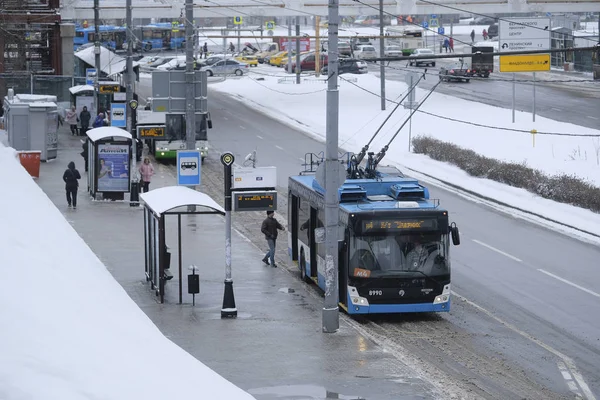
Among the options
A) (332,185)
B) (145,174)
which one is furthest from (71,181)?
(332,185)

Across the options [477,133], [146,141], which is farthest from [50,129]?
[477,133]

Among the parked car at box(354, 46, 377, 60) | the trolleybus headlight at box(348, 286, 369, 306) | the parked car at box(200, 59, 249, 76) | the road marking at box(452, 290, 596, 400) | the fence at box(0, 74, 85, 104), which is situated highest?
Answer: the parked car at box(354, 46, 377, 60)

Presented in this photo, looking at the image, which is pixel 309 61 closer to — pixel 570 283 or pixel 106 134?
pixel 106 134

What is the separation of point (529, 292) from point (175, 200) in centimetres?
785

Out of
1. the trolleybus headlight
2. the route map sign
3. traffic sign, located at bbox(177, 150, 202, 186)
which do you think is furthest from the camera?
the route map sign

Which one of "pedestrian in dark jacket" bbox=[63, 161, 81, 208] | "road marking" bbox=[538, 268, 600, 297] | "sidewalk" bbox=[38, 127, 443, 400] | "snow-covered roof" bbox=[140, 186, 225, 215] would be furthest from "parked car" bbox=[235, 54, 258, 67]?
"snow-covered roof" bbox=[140, 186, 225, 215]

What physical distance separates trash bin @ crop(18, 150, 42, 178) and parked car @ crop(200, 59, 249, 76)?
46.1m

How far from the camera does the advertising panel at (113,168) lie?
1319 inches

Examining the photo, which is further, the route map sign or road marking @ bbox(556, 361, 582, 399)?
the route map sign

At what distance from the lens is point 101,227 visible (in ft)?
96.7

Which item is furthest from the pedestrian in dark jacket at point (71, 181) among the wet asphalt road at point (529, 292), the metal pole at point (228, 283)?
the metal pole at point (228, 283)

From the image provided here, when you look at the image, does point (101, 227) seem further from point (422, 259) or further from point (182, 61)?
point (182, 61)

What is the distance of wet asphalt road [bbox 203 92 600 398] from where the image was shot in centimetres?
1745

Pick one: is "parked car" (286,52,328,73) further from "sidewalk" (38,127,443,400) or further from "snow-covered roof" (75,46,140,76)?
"sidewalk" (38,127,443,400)
